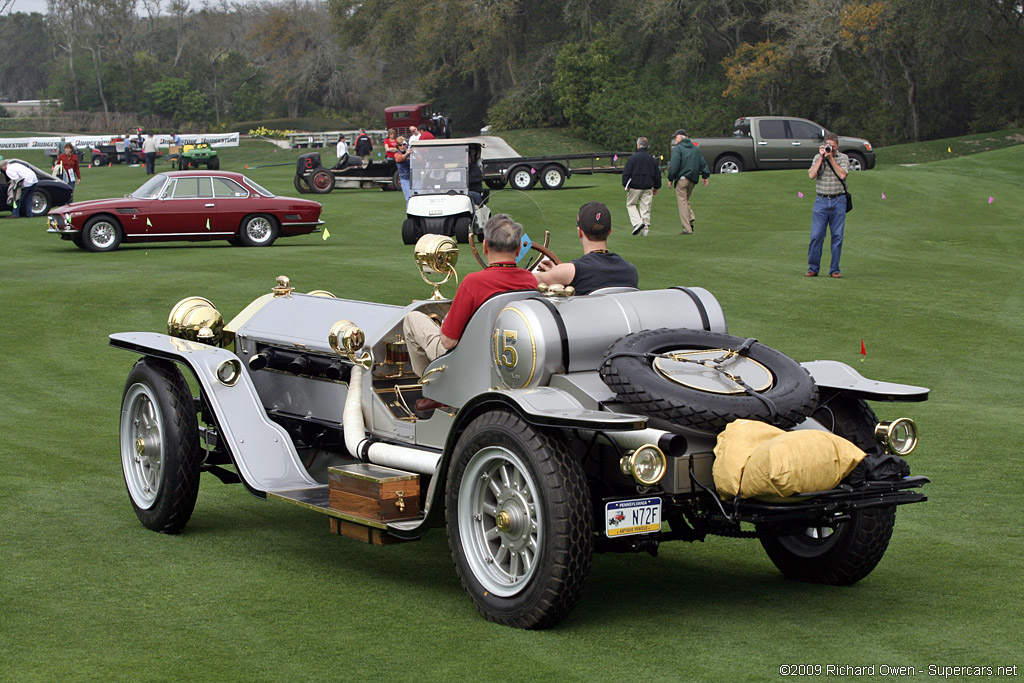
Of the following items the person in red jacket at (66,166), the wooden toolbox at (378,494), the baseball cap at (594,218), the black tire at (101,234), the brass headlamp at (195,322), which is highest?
the person in red jacket at (66,166)

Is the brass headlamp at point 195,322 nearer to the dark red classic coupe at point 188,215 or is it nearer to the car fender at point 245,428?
the car fender at point 245,428

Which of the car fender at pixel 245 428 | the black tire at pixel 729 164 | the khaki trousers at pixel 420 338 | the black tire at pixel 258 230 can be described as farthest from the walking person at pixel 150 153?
the khaki trousers at pixel 420 338

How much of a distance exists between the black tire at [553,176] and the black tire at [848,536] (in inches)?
1136

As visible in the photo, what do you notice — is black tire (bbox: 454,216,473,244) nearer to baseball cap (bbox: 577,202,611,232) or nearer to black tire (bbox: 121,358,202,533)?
black tire (bbox: 121,358,202,533)

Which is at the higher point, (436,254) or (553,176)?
(436,254)

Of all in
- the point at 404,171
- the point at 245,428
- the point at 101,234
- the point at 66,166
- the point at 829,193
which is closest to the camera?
the point at 245,428

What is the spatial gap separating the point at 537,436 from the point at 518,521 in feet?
1.26

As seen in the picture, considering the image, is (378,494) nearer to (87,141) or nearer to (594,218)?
(594,218)

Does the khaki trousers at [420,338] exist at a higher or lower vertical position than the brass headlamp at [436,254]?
lower

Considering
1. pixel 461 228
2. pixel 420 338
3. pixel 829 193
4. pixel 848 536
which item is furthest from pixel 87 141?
pixel 848 536

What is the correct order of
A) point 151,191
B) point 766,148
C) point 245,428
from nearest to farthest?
point 245,428 → point 151,191 → point 766,148

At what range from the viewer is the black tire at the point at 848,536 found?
552cm

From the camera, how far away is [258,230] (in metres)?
23.2

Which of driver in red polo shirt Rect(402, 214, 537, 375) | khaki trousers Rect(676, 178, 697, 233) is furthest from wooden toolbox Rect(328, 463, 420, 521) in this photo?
khaki trousers Rect(676, 178, 697, 233)
